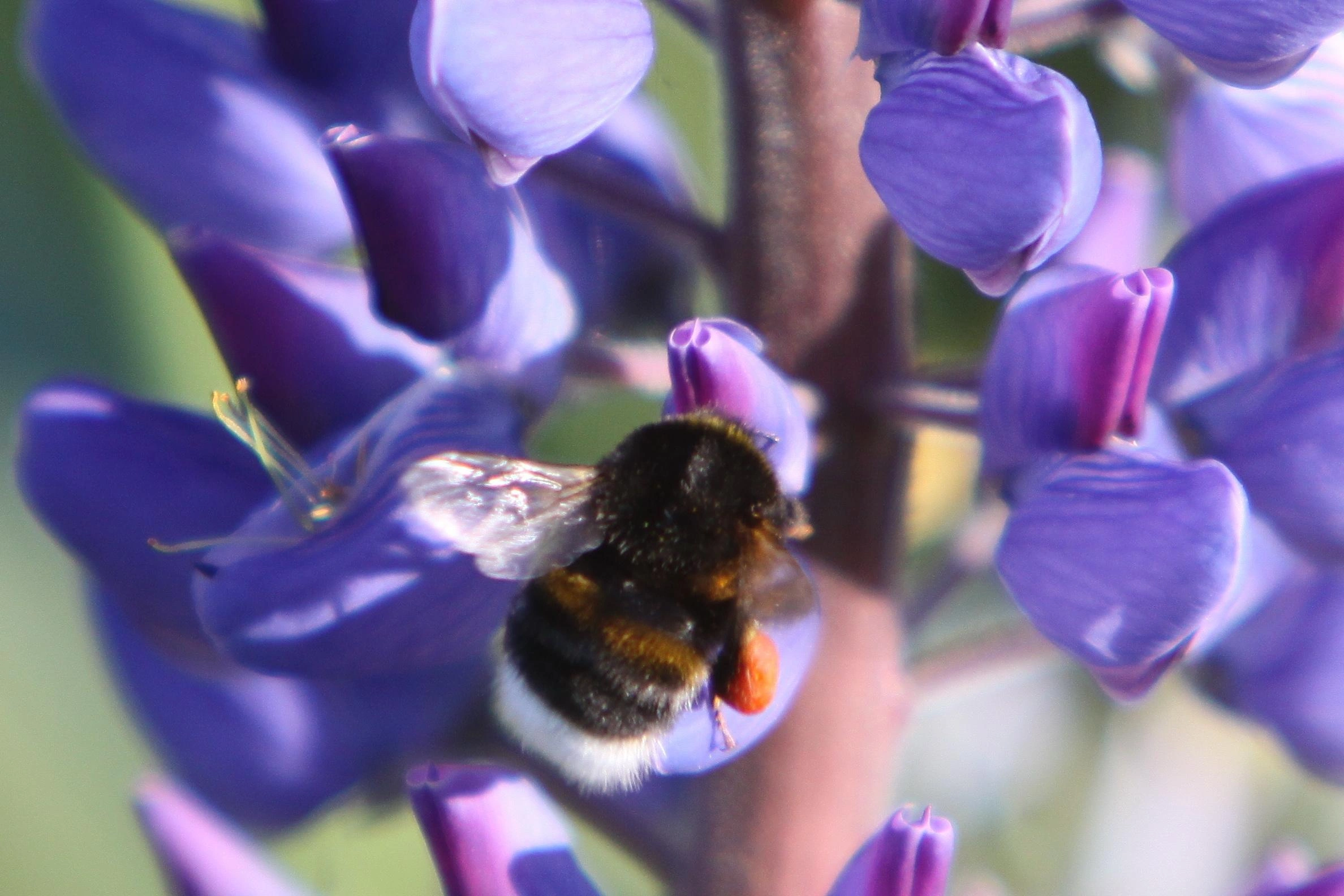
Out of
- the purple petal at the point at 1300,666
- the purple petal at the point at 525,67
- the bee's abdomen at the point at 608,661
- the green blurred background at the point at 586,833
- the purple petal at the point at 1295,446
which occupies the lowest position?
the green blurred background at the point at 586,833

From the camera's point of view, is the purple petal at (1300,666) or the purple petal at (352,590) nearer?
the purple petal at (352,590)

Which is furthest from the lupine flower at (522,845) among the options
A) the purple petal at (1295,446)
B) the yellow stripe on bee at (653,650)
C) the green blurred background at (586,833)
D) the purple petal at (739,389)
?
the green blurred background at (586,833)

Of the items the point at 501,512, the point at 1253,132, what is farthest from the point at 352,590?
the point at 1253,132

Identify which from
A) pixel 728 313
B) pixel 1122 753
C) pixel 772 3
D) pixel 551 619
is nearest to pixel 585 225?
pixel 728 313

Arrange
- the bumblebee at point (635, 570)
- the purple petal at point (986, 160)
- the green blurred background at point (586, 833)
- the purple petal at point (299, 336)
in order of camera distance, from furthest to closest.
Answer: the green blurred background at point (586, 833) < the purple petal at point (299, 336) < the bumblebee at point (635, 570) < the purple petal at point (986, 160)

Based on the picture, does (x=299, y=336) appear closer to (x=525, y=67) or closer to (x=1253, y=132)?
(x=525, y=67)

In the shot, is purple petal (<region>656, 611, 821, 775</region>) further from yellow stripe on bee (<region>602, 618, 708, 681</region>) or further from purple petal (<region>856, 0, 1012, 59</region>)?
purple petal (<region>856, 0, 1012, 59</region>)

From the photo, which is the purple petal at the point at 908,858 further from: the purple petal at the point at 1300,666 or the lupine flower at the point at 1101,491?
the purple petal at the point at 1300,666
